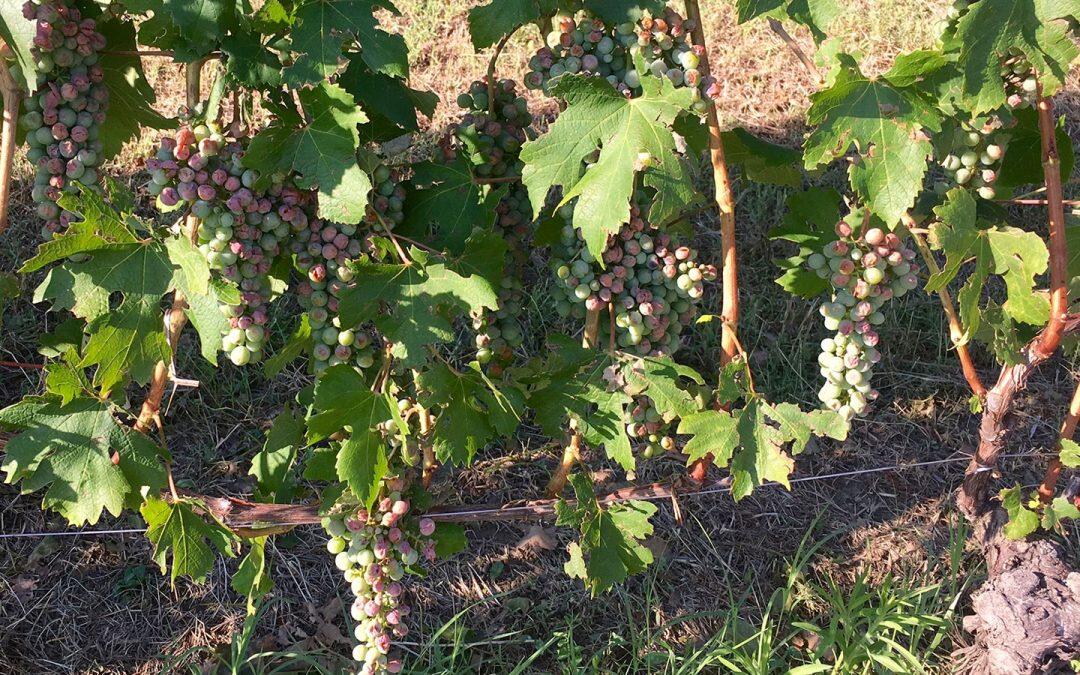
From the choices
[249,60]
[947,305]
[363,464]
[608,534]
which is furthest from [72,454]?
[947,305]

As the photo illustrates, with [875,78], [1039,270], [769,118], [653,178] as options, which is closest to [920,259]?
[769,118]

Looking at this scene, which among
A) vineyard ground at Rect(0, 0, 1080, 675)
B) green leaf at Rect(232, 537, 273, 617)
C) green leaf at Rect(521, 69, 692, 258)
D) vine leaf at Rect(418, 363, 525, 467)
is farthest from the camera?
vineyard ground at Rect(0, 0, 1080, 675)

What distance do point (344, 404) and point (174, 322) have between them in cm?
47

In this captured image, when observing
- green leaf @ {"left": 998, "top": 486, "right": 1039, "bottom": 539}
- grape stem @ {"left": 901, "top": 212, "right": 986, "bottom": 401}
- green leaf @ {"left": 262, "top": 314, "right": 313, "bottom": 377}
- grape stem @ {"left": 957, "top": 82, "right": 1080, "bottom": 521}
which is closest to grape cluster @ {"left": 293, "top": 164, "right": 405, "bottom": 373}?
green leaf @ {"left": 262, "top": 314, "right": 313, "bottom": 377}

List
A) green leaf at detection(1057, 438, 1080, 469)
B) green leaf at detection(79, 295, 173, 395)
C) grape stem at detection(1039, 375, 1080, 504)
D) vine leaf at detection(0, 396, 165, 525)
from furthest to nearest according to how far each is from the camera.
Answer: grape stem at detection(1039, 375, 1080, 504) < green leaf at detection(1057, 438, 1080, 469) < vine leaf at detection(0, 396, 165, 525) < green leaf at detection(79, 295, 173, 395)

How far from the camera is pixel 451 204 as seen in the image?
2.41m

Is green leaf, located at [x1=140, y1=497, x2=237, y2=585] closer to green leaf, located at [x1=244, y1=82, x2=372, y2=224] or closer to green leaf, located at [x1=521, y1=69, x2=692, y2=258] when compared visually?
green leaf, located at [x1=244, y1=82, x2=372, y2=224]

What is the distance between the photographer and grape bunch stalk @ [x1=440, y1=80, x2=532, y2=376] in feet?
8.00

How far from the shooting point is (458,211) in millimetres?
2404

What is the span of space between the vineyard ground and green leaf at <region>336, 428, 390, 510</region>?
0.61 metres

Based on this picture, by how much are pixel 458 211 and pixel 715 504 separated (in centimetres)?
150

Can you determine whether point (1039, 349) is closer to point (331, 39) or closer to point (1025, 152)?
point (1025, 152)

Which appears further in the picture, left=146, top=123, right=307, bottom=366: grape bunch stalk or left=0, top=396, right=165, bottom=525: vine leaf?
left=0, top=396, right=165, bottom=525: vine leaf

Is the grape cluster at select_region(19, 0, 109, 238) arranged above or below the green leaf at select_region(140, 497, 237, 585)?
above
